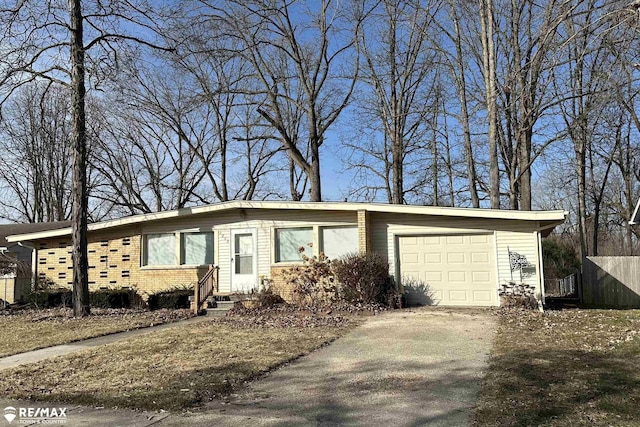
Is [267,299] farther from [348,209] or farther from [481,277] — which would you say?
[481,277]

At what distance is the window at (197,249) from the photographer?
15.9m

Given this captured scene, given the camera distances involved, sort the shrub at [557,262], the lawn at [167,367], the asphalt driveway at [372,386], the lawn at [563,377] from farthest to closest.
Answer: the shrub at [557,262] < the lawn at [167,367] < the asphalt driveway at [372,386] < the lawn at [563,377]

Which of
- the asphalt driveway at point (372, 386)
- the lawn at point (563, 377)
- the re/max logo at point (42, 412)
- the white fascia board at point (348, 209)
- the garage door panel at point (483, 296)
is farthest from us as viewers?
the garage door panel at point (483, 296)

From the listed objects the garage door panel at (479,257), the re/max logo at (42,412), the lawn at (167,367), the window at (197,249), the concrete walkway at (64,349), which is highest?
the window at (197,249)

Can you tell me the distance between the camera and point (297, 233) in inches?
593

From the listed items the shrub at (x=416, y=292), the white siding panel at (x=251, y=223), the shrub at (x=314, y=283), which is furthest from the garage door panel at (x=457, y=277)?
the shrub at (x=314, y=283)

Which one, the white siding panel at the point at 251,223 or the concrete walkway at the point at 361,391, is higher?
the white siding panel at the point at 251,223

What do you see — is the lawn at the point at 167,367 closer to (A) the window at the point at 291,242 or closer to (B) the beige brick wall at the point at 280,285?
(B) the beige brick wall at the point at 280,285

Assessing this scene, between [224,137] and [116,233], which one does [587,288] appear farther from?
[224,137]

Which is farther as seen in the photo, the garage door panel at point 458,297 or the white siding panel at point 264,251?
the white siding panel at point 264,251

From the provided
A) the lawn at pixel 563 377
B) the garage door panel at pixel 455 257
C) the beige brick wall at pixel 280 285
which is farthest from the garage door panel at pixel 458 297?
the beige brick wall at pixel 280 285

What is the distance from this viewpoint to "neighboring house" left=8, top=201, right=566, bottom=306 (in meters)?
13.5

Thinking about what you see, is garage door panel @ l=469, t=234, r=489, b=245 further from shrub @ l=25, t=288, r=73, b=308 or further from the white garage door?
shrub @ l=25, t=288, r=73, b=308

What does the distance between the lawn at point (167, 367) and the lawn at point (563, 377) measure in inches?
118
